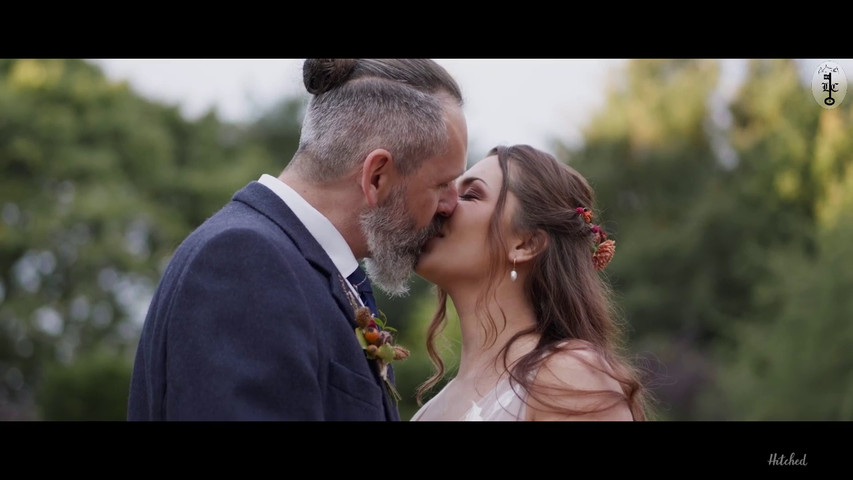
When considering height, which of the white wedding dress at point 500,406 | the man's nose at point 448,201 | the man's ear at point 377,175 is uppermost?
the man's ear at point 377,175

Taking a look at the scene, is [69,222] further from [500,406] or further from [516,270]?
[500,406]

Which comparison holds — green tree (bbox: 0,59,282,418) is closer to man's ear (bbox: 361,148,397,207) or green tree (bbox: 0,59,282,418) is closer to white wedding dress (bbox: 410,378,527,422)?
white wedding dress (bbox: 410,378,527,422)

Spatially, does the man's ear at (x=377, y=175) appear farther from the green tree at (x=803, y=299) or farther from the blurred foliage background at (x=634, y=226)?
the green tree at (x=803, y=299)

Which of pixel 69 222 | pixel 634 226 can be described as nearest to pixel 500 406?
pixel 69 222

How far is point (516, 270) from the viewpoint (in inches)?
170

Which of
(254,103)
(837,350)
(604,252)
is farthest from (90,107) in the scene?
(604,252)

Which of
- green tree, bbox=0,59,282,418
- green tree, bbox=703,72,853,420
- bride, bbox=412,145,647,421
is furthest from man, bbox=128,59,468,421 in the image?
green tree, bbox=0,59,282,418

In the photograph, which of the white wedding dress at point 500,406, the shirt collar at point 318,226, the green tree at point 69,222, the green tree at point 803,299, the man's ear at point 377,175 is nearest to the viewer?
the shirt collar at point 318,226

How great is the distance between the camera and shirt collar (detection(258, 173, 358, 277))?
356 centimetres

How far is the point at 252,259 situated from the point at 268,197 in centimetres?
44

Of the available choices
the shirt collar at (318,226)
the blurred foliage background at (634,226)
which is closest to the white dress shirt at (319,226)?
the shirt collar at (318,226)

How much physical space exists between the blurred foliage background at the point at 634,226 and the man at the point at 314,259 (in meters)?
14.3

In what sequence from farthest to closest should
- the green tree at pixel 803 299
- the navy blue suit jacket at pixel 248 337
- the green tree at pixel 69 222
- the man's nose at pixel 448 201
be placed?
the green tree at pixel 69 222 → the green tree at pixel 803 299 → the man's nose at pixel 448 201 → the navy blue suit jacket at pixel 248 337

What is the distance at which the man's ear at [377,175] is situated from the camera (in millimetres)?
3717
